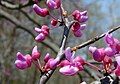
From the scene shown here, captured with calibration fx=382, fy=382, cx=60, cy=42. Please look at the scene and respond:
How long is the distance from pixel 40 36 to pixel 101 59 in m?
0.35

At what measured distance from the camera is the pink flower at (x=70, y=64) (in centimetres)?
135

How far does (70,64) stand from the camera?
1401 millimetres

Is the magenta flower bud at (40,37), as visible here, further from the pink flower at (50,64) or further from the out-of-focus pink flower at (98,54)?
the out-of-focus pink flower at (98,54)

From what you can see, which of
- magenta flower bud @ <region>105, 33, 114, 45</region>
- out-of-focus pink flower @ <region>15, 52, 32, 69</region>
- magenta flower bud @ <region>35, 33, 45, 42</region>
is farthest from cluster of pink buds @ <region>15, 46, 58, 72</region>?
magenta flower bud @ <region>105, 33, 114, 45</region>

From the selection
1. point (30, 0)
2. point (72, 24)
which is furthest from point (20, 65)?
point (30, 0)

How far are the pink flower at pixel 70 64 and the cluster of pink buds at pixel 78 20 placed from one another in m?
0.26

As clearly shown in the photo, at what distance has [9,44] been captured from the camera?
1172 cm

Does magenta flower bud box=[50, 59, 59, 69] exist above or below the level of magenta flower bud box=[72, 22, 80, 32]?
below

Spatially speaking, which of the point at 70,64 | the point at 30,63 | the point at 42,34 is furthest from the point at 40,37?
the point at 70,64

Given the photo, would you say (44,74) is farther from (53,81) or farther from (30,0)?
(53,81)

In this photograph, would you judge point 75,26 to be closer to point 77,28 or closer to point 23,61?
point 77,28

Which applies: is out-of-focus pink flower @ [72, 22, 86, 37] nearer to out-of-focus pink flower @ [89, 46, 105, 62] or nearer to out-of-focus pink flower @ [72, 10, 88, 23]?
out-of-focus pink flower @ [72, 10, 88, 23]

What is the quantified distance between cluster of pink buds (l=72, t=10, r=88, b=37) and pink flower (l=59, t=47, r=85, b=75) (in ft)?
0.84

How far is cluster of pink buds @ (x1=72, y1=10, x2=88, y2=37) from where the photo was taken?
1.65 metres
